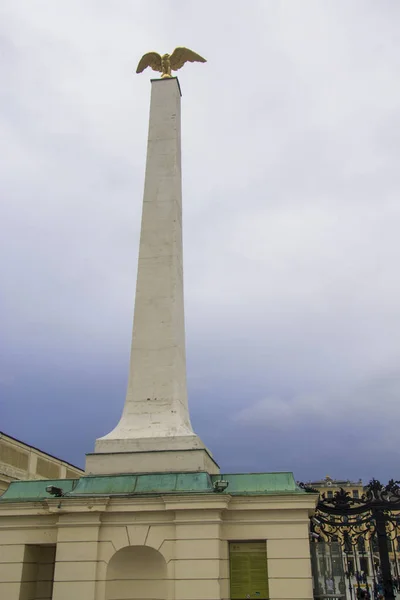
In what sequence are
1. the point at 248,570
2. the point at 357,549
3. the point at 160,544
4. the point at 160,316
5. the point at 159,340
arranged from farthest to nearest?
the point at 357,549 < the point at 160,316 < the point at 159,340 < the point at 248,570 < the point at 160,544

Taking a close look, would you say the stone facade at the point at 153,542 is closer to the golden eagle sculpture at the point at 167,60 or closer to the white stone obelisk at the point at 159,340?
the white stone obelisk at the point at 159,340

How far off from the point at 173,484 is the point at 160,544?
1.49 meters

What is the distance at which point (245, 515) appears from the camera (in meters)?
14.1

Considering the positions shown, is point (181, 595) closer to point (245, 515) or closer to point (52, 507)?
point (245, 515)

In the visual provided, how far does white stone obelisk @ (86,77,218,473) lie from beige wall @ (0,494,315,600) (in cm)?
154

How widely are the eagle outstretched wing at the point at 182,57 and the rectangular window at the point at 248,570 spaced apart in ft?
57.7

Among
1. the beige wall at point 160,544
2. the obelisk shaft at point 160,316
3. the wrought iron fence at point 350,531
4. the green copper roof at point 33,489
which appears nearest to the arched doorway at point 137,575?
the beige wall at point 160,544

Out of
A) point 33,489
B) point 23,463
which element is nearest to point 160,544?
point 33,489

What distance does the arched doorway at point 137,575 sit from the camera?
561 inches

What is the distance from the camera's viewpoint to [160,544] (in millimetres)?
13836

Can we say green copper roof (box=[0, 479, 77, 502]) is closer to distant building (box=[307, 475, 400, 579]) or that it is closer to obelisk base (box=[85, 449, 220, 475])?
obelisk base (box=[85, 449, 220, 475])

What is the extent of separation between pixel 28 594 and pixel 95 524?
2.86 meters

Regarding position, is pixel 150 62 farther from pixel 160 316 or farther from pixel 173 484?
pixel 173 484

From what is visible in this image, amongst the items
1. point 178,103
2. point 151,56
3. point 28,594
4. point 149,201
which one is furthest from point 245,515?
point 151,56
